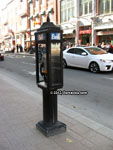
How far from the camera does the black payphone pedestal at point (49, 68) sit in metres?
3.01

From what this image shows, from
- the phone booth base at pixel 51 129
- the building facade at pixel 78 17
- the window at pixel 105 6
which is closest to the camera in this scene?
the phone booth base at pixel 51 129

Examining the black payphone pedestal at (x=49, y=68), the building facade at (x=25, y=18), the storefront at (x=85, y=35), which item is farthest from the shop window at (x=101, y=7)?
the black payphone pedestal at (x=49, y=68)

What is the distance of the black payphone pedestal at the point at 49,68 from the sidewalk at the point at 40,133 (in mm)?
197

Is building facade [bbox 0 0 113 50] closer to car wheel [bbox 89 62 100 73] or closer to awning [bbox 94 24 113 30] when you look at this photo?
awning [bbox 94 24 113 30]

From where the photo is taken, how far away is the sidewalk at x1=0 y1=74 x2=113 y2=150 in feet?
9.65

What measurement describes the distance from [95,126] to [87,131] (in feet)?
1.11

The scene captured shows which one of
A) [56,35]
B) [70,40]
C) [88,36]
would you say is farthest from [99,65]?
[70,40]

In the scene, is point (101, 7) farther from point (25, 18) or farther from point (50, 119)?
point (25, 18)

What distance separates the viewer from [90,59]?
10766 millimetres

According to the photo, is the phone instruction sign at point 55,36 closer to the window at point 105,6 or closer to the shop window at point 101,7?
the window at point 105,6

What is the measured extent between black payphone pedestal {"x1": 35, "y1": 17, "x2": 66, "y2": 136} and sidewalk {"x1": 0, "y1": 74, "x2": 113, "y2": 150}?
0.65ft

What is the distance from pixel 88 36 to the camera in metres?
26.3

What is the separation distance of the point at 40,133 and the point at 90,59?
8.03m

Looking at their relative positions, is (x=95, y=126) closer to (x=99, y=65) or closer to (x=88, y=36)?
(x=99, y=65)
